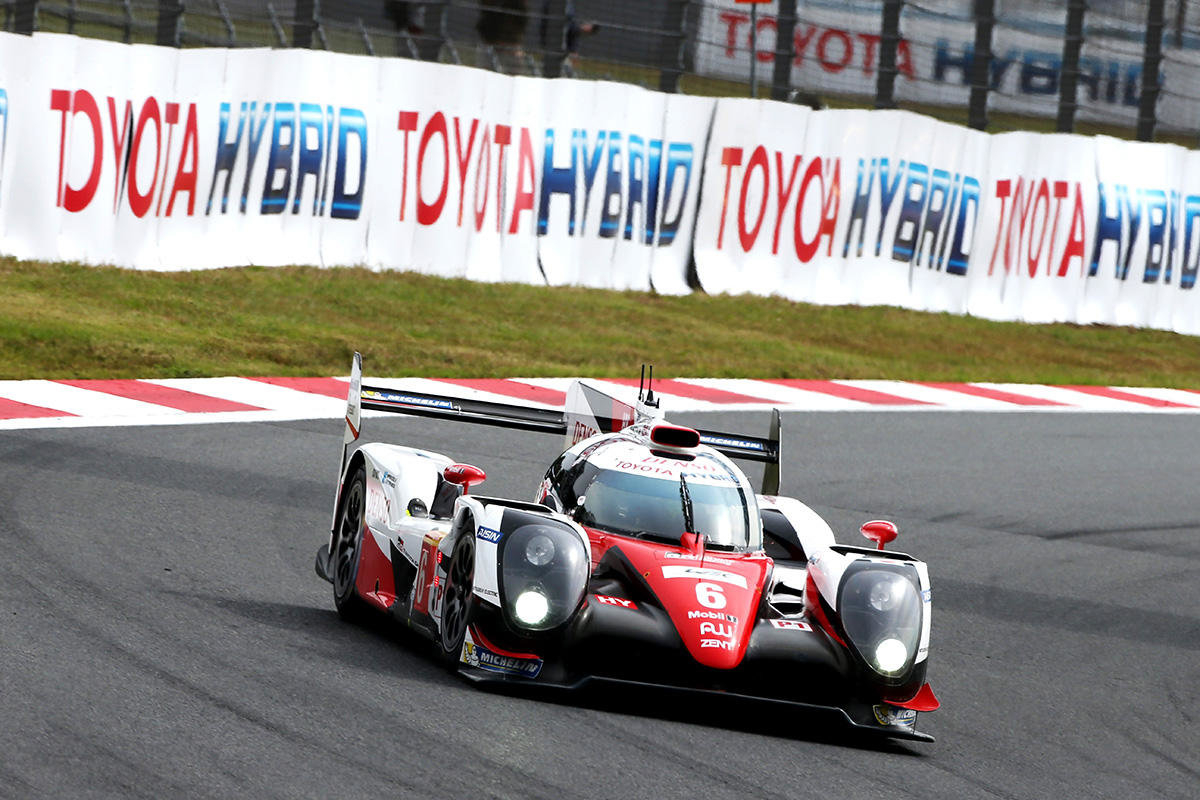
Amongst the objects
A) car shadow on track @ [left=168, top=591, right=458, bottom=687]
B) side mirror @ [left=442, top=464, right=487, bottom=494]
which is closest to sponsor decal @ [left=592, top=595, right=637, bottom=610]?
car shadow on track @ [left=168, top=591, right=458, bottom=687]

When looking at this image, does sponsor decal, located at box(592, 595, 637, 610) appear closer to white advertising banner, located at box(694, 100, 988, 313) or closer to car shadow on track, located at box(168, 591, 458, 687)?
car shadow on track, located at box(168, 591, 458, 687)

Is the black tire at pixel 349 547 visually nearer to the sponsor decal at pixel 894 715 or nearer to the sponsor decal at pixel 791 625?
the sponsor decal at pixel 791 625

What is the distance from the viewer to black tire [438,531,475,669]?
660cm

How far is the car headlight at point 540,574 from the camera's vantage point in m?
6.41

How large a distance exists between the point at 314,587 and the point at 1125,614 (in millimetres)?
4088

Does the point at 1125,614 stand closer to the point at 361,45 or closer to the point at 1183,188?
the point at 361,45

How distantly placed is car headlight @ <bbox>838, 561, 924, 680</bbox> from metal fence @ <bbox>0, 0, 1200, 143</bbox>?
10.0m

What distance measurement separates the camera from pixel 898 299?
19.9 m

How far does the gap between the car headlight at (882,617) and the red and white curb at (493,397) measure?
2.24 meters

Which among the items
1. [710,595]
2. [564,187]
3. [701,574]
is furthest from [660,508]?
[564,187]

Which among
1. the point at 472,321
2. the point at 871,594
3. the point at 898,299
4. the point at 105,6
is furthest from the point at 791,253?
the point at 871,594

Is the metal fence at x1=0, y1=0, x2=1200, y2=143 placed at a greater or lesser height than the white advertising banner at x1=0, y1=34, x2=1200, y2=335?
greater

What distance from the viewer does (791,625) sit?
22.0 ft

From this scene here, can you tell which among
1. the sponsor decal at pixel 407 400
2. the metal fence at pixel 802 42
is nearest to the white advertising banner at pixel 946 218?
the metal fence at pixel 802 42
